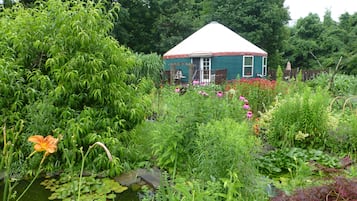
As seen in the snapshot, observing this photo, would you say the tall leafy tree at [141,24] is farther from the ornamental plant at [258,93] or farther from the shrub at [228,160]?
the shrub at [228,160]

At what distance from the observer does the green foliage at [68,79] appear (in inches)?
130

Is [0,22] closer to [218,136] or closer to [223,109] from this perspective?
[223,109]

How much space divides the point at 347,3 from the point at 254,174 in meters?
26.1

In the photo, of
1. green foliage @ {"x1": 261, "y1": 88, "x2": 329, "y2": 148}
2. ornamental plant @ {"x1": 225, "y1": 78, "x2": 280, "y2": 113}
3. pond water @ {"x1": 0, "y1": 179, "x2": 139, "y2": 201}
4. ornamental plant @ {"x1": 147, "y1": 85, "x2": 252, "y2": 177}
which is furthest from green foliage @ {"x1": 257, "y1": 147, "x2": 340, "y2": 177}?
ornamental plant @ {"x1": 225, "y1": 78, "x2": 280, "y2": 113}

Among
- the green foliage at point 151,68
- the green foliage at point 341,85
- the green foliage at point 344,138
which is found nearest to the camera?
the green foliage at point 344,138

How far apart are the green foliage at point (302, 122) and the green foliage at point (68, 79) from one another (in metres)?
1.56

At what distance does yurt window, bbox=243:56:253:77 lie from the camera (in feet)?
51.0

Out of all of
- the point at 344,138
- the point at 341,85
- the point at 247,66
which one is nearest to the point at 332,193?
the point at 344,138

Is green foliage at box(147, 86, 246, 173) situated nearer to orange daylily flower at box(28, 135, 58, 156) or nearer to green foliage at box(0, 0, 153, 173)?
green foliage at box(0, 0, 153, 173)

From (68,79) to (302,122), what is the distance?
8.32 feet

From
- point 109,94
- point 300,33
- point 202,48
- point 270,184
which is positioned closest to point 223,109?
point 270,184

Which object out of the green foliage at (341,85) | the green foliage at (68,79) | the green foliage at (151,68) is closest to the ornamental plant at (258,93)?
the green foliage at (68,79)

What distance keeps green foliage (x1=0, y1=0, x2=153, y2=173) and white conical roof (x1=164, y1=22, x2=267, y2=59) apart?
38.7ft

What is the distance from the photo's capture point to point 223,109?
3.17 m
